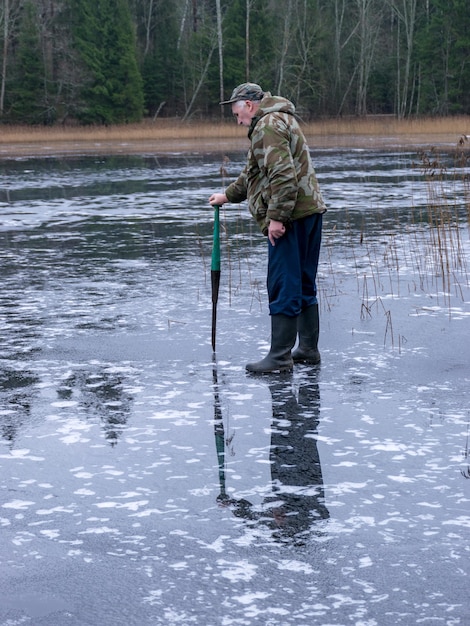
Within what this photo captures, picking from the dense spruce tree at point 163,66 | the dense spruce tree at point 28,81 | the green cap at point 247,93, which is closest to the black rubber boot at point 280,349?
the green cap at point 247,93

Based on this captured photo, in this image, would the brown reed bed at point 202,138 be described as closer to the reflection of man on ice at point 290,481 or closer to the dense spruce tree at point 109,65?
the dense spruce tree at point 109,65

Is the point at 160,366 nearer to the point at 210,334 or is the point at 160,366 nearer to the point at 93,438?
the point at 210,334

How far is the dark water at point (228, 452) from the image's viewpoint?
3828 mm

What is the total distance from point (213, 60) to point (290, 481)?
65298 millimetres

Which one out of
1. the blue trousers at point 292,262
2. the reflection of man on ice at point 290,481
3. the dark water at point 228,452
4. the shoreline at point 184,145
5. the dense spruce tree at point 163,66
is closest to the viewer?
the dark water at point 228,452

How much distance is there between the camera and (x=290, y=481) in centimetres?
494

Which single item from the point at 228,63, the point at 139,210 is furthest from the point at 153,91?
the point at 139,210

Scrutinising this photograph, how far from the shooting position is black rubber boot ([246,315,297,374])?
699 centimetres

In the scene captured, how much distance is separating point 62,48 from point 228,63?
999 centimetres

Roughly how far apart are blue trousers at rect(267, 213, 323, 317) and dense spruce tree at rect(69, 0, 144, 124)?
57.8 meters

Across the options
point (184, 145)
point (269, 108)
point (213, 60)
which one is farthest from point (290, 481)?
point (213, 60)

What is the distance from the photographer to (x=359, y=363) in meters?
7.30

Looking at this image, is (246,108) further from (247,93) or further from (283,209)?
(283,209)

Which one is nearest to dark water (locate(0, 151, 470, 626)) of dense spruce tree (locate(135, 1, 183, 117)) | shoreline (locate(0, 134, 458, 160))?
shoreline (locate(0, 134, 458, 160))
